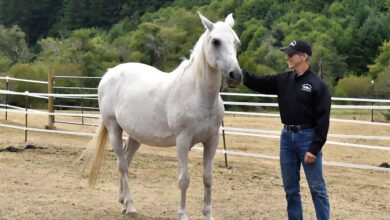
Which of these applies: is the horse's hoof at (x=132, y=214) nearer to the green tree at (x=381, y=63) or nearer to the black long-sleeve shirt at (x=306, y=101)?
the black long-sleeve shirt at (x=306, y=101)

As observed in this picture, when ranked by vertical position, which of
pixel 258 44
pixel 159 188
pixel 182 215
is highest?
pixel 182 215

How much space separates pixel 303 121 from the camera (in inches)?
172

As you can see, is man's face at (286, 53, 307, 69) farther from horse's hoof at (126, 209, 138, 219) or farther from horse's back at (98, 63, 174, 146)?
horse's hoof at (126, 209, 138, 219)

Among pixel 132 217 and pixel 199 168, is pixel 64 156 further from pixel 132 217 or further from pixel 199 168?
pixel 132 217

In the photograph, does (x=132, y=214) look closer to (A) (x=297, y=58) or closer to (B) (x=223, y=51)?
(B) (x=223, y=51)

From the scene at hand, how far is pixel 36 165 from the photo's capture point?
8.52m

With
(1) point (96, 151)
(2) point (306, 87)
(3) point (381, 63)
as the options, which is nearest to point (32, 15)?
(3) point (381, 63)

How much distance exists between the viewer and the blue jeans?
14.4 feet

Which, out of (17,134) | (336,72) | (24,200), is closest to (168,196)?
(24,200)

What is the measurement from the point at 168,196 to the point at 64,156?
3418 millimetres

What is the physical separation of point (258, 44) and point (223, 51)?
4657cm

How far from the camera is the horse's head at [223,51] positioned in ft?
14.6

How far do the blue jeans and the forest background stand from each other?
25.5 m

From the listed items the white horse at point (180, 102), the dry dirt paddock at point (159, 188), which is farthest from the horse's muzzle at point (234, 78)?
the dry dirt paddock at point (159, 188)
